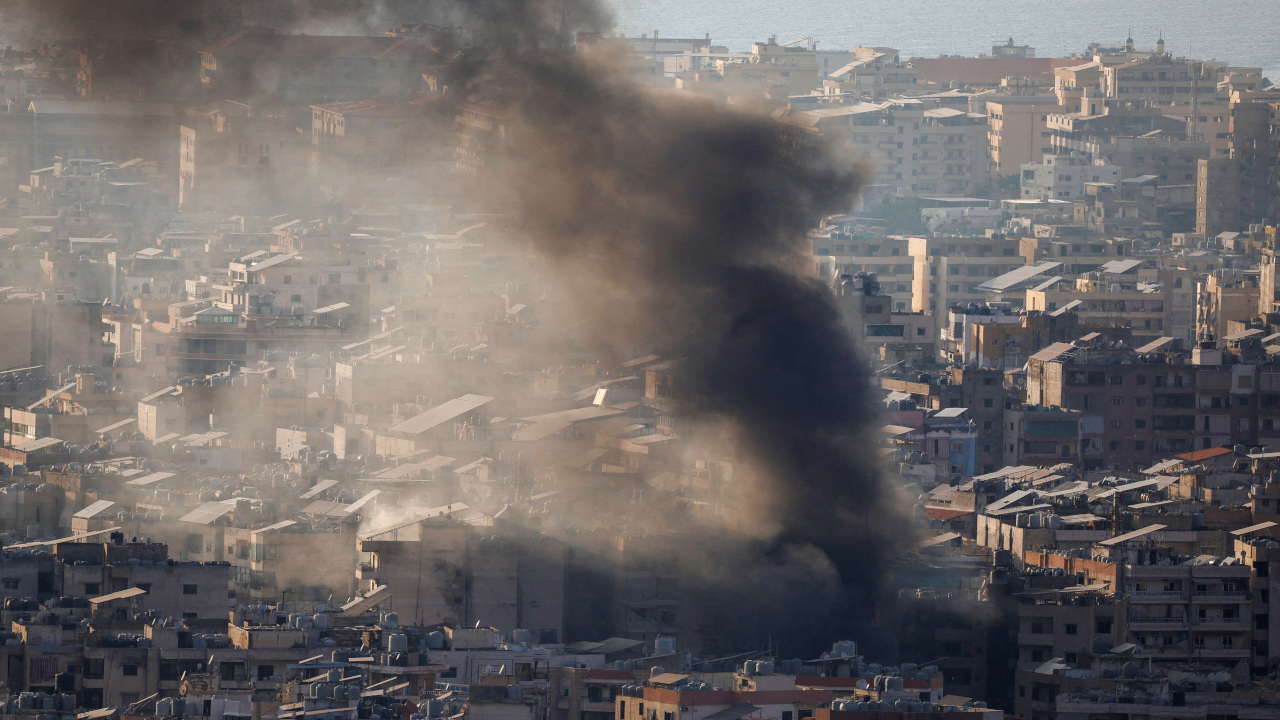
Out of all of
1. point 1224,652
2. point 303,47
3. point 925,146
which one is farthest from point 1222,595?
point 925,146

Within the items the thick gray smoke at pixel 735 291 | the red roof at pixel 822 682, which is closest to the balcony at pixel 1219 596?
the thick gray smoke at pixel 735 291

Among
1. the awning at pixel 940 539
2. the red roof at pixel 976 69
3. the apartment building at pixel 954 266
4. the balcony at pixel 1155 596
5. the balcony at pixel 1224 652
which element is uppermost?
the red roof at pixel 976 69

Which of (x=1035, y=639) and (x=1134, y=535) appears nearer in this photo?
(x=1035, y=639)

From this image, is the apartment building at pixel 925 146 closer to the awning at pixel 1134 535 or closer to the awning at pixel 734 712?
the awning at pixel 1134 535

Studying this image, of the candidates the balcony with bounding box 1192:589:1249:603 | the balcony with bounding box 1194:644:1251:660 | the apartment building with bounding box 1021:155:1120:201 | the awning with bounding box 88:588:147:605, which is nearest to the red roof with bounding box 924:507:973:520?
the balcony with bounding box 1192:589:1249:603

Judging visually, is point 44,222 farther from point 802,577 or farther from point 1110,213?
point 802,577

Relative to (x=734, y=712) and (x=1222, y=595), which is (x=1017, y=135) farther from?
A: (x=734, y=712)

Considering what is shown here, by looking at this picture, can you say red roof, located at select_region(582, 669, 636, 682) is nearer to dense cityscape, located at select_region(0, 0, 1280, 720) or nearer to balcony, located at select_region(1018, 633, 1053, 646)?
dense cityscape, located at select_region(0, 0, 1280, 720)
